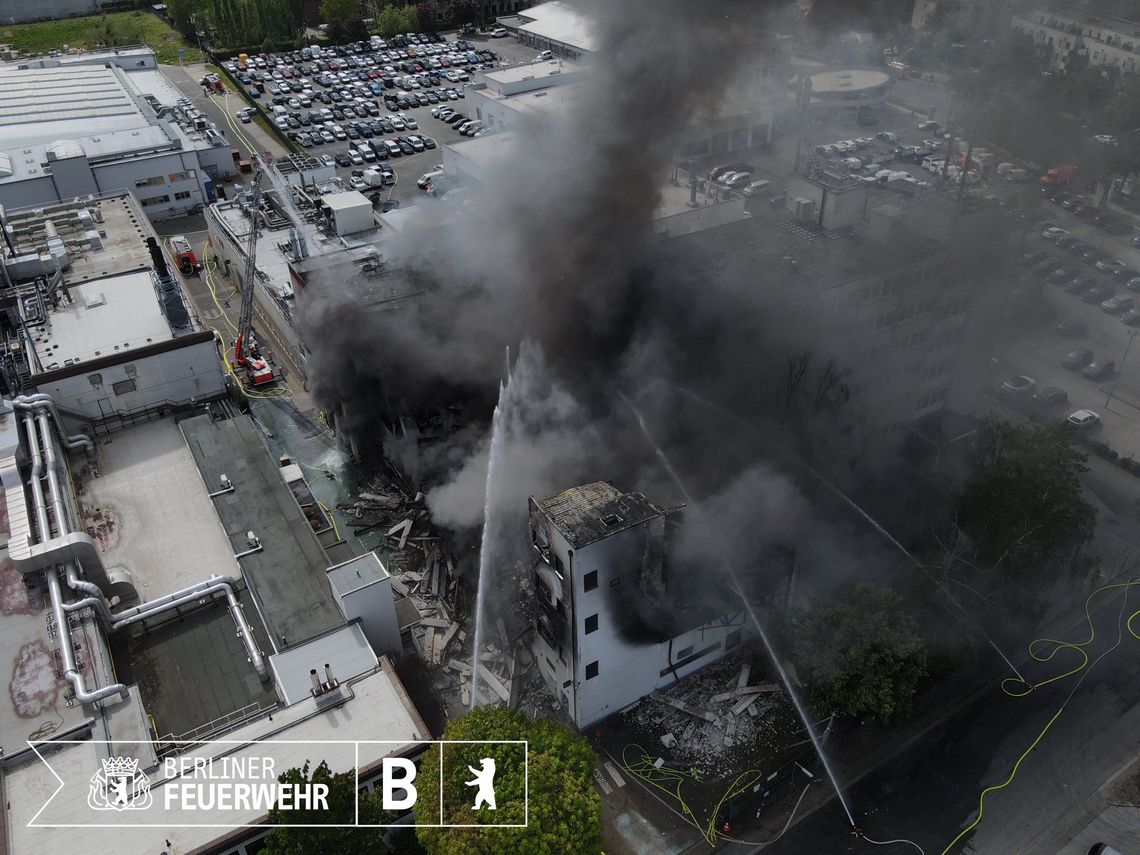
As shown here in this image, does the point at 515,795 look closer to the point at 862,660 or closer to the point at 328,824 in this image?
the point at 328,824

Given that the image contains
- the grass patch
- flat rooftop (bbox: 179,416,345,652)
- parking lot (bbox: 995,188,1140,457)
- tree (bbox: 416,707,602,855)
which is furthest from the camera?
the grass patch

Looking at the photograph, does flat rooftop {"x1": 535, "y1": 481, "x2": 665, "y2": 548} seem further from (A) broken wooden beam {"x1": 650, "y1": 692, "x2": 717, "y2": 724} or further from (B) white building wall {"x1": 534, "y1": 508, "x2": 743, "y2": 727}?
(A) broken wooden beam {"x1": 650, "y1": 692, "x2": 717, "y2": 724}

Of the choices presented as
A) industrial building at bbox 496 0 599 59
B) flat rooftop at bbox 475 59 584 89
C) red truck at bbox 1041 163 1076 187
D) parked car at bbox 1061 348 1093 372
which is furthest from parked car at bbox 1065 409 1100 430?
industrial building at bbox 496 0 599 59

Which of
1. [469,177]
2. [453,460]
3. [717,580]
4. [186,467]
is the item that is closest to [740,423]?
[717,580]

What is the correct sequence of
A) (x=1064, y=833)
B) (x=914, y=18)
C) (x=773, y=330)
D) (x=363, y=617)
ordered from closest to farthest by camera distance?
1. (x=1064, y=833)
2. (x=363, y=617)
3. (x=773, y=330)
4. (x=914, y=18)

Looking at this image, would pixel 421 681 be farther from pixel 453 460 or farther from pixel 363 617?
pixel 453 460

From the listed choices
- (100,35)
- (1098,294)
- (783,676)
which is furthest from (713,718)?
(100,35)
